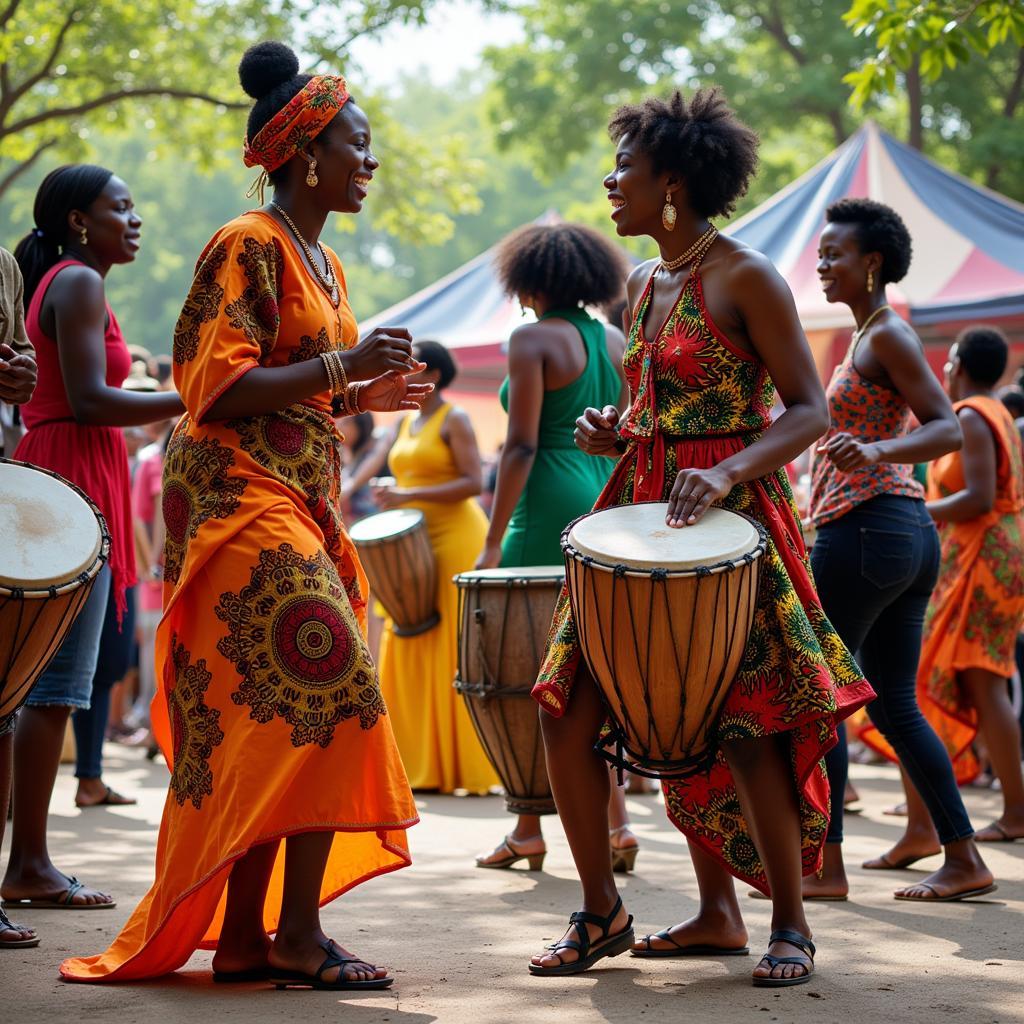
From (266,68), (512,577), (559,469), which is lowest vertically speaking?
(512,577)

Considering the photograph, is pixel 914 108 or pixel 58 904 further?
pixel 914 108

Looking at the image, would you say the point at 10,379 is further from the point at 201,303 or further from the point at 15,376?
the point at 201,303

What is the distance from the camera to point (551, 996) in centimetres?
355

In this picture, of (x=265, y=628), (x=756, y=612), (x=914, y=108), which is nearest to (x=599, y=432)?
(x=756, y=612)

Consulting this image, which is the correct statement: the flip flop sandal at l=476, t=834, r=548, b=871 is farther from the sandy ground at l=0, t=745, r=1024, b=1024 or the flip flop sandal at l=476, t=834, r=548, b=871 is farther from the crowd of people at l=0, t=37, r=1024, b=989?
the crowd of people at l=0, t=37, r=1024, b=989

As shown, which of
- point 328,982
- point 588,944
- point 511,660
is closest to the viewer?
point 328,982

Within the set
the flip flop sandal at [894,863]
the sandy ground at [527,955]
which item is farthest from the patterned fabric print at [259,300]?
the flip flop sandal at [894,863]

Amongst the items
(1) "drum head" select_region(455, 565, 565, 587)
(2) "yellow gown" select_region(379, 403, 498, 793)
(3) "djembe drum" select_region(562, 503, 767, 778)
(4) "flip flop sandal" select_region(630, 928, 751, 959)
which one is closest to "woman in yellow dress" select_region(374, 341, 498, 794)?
(2) "yellow gown" select_region(379, 403, 498, 793)

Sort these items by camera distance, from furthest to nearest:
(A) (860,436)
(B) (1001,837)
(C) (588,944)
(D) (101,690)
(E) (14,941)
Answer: (D) (101,690), (B) (1001,837), (A) (860,436), (E) (14,941), (C) (588,944)

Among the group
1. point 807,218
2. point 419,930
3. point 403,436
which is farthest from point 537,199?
point 419,930

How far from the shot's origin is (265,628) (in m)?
3.62

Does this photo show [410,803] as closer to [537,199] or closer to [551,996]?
[551,996]

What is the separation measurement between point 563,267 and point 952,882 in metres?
2.73

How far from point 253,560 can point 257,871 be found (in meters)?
0.78
